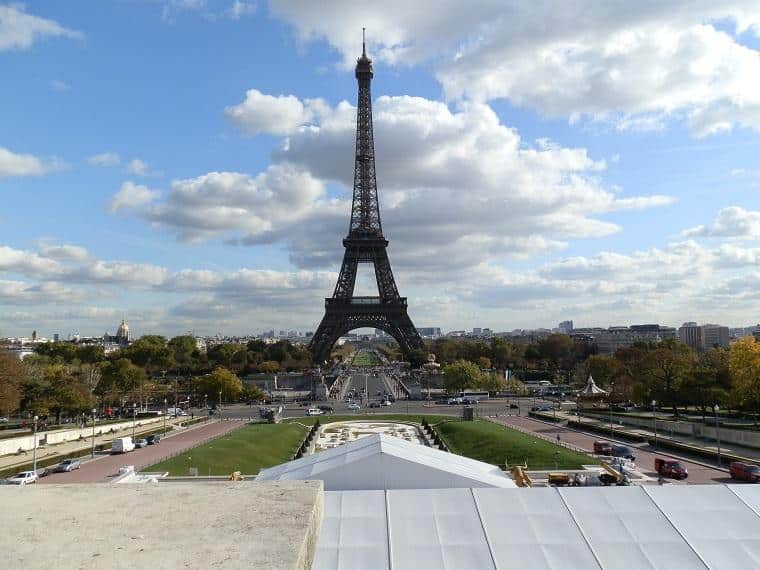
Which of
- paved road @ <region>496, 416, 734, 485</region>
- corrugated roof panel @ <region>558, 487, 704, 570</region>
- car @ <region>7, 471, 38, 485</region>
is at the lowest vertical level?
paved road @ <region>496, 416, 734, 485</region>

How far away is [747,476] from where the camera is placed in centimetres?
2819

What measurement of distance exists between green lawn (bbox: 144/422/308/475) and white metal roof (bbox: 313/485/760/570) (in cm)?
2420

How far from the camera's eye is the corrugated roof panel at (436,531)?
9.45 m

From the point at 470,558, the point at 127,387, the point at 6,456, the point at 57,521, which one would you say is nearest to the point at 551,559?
the point at 470,558

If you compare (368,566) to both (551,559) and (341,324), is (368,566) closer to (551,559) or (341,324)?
(551,559)

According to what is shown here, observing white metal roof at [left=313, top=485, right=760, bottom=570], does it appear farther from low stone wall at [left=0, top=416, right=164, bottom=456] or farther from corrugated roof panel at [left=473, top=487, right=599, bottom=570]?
low stone wall at [left=0, top=416, right=164, bottom=456]

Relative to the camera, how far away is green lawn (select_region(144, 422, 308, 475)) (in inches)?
1318

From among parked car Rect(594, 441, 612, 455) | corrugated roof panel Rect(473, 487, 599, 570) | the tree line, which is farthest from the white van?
corrugated roof panel Rect(473, 487, 599, 570)

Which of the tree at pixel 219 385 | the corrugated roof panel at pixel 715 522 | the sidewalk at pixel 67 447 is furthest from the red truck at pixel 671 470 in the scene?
the tree at pixel 219 385

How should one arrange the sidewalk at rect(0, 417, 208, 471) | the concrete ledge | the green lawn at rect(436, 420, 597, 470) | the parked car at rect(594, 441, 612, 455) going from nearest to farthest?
the concrete ledge < the green lawn at rect(436, 420, 597, 470) < the parked car at rect(594, 441, 612, 455) < the sidewalk at rect(0, 417, 208, 471)

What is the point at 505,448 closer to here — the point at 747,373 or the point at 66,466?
the point at 747,373

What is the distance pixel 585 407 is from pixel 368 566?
60322 millimetres

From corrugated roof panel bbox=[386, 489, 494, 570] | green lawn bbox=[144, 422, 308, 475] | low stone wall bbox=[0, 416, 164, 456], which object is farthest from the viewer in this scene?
low stone wall bbox=[0, 416, 164, 456]

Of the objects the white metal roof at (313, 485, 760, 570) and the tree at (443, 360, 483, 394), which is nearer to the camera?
the white metal roof at (313, 485, 760, 570)
